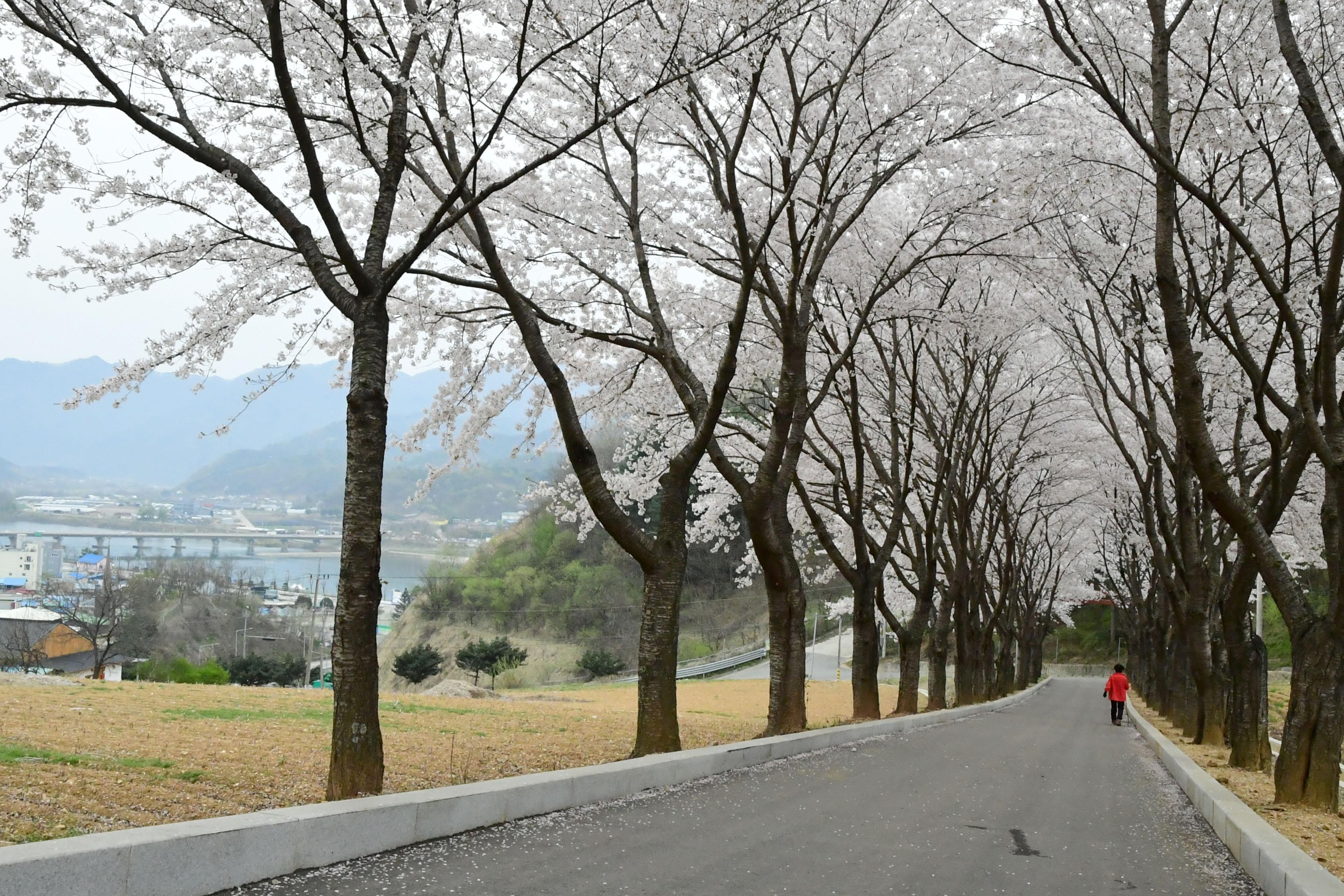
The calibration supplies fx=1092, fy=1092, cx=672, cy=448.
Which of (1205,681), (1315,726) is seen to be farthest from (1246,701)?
(1315,726)

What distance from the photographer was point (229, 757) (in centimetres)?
994

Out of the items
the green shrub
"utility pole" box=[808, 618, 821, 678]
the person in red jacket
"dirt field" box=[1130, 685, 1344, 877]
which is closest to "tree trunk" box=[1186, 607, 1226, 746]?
"dirt field" box=[1130, 685, 1344, 877]

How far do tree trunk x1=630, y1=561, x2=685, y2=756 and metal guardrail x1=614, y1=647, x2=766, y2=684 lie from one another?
52.9 meters

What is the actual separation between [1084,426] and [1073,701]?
52.6 feet

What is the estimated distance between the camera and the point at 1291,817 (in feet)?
26.6

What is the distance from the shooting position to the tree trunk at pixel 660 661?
34.2 feet

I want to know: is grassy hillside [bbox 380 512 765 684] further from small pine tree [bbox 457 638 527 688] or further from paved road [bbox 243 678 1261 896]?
paved road [bbox 243 678 1261 896]

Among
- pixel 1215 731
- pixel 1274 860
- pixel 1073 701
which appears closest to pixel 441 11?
pixel 1274 860

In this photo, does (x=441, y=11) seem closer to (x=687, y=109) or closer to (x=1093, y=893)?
(x=687, y=109)

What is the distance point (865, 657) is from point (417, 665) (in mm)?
41401

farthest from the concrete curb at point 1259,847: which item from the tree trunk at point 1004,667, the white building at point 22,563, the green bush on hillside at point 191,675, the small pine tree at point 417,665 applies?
the white building at point 22,563

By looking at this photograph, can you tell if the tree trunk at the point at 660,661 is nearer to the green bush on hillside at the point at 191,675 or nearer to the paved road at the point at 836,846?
the paved road at the point at 836,846

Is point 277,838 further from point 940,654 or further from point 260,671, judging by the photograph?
point 260,671

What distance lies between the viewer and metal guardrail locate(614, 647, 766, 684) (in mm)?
65481
